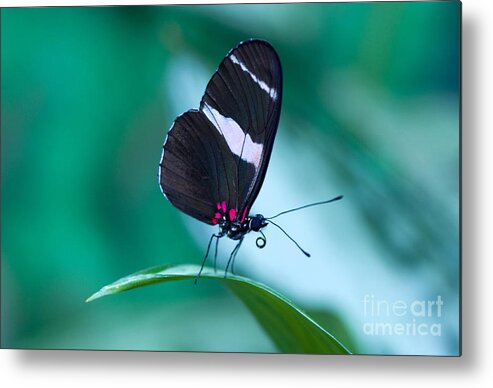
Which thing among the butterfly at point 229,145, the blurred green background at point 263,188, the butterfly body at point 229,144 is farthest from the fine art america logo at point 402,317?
the butterfly body at point 229,144

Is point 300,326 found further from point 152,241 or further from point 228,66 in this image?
point 228,66

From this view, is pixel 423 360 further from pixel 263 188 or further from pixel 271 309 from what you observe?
pixel 263 188

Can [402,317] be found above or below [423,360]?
above

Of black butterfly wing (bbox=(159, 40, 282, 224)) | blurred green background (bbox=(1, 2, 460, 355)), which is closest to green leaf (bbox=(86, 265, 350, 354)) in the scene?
blurred green background (bbox=(1, 2, 460, 355))

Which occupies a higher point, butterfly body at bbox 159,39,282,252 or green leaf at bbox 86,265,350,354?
butterfly body at bbox 159,39,282,252

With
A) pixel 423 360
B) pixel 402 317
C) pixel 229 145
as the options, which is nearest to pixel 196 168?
pixel 229 145

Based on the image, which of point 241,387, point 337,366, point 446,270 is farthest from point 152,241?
point 446,270

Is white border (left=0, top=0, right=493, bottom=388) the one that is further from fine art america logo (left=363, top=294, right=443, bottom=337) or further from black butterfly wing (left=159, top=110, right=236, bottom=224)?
black butterfly wing (left=159, top=110, right=236, bottom=224)
